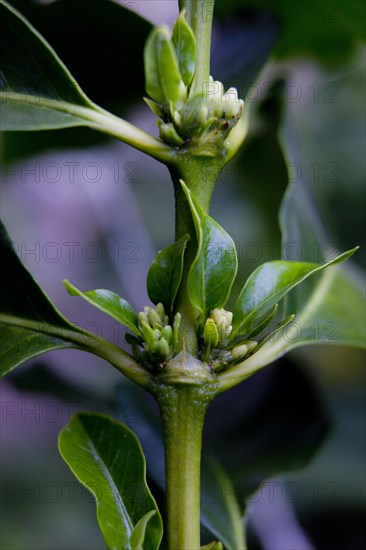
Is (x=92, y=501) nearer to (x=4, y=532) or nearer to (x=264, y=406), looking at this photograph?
(x=4, y=532)

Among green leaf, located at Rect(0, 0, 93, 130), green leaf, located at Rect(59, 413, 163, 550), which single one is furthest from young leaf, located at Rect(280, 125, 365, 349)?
green leaf, located at Rect(0, 0, 93, 130)

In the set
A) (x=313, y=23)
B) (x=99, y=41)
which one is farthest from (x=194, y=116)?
(x=313, y=23)

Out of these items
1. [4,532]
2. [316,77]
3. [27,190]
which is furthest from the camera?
[27,190]

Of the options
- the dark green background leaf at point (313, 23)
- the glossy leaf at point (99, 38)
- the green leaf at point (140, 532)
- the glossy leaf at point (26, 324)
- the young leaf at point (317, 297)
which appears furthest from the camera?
the dark green background leaf at point (313, 23)

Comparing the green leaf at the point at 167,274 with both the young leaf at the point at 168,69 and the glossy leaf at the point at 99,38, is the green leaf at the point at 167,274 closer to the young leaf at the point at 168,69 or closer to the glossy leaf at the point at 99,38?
the young leaf at the point at 168,69

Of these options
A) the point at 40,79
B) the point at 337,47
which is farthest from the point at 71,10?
the point at 337,47

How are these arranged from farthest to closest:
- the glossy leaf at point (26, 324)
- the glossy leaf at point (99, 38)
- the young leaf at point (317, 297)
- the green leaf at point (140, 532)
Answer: the glossy leaf at point (99, 38) < the young leaf at point (317, 297) < the glossy leaf at point (26, 324) < the green leaf at point (140, 532)

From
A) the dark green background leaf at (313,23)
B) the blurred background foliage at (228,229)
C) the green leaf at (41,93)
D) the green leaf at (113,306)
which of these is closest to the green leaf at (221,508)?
the blurred background foliage at (228,229)
